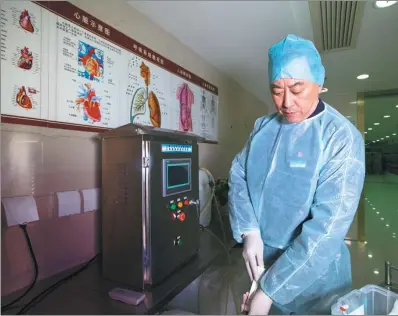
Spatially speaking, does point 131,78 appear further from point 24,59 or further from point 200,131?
point 200,131

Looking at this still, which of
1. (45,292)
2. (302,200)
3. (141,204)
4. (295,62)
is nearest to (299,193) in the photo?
(302,200)

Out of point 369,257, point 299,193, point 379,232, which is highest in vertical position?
point 299,193

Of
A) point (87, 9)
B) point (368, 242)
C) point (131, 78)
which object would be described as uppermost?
point (87, 9)

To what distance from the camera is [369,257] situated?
1.04 m

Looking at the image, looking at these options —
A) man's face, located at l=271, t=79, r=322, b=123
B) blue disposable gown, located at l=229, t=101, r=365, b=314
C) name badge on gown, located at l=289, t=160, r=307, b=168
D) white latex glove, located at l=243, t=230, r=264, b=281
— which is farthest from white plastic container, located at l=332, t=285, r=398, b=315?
man's face, located at l=271, t=79, r=322, b=123

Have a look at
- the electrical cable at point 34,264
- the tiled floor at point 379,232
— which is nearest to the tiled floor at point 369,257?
the tiled floor at point 379,232

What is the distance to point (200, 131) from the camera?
1.66 metres

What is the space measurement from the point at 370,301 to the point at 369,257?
0.55m

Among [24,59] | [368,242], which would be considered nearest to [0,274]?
[24,59]

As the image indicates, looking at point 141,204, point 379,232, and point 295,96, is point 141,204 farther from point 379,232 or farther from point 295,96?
point 379,232

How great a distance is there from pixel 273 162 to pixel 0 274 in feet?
2.90

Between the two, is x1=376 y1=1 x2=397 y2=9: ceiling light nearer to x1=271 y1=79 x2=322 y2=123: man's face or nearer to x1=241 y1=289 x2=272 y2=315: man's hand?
x1=271 y1=79 x2=322 y2=123: man's face

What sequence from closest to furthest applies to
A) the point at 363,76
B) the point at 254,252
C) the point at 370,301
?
the point at 370,301, the point at 254,252, the point at 363,76

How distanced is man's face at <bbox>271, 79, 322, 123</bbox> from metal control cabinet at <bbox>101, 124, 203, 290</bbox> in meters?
0.38
